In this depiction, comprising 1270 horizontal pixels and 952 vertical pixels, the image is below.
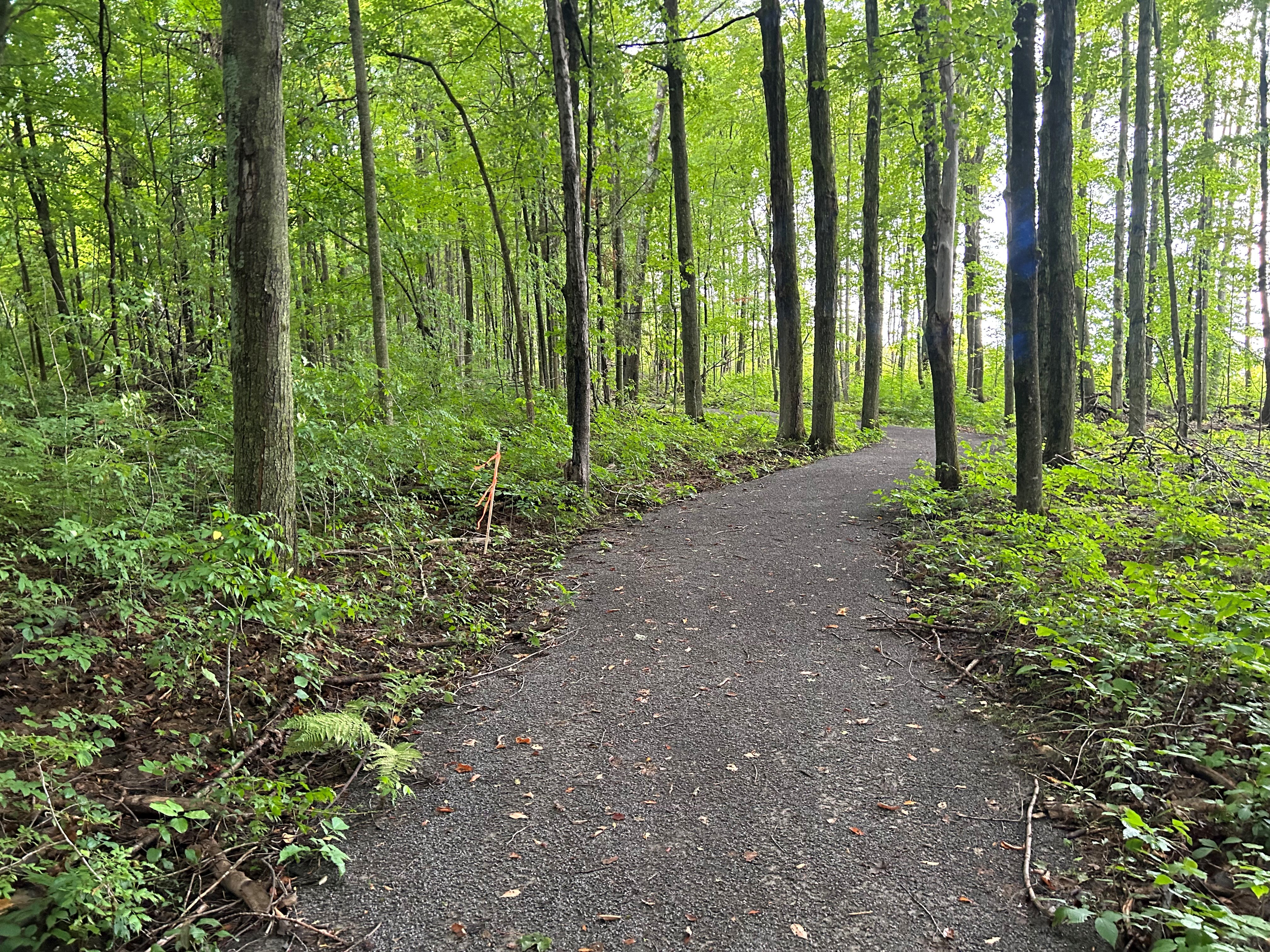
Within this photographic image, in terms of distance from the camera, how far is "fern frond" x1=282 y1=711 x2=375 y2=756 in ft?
10.9

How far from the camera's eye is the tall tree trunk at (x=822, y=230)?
11.8 metres

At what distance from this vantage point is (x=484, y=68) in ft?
45.5

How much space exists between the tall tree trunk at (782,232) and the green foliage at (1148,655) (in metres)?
5.49

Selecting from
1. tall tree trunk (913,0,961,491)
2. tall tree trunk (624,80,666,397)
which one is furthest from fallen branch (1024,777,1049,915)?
tall tree trunk (624,80,666,397)

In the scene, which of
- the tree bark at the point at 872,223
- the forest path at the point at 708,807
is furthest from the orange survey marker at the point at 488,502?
the tree bark at the point at 872,223

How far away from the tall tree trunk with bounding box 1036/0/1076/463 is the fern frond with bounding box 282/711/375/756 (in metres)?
8.79

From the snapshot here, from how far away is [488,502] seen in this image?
7891 millimetres

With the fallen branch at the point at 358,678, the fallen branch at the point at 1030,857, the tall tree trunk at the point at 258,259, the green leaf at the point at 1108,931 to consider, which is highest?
the tall tree trunk at the point at 258,259

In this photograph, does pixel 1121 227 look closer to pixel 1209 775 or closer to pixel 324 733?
pixel 1209 775

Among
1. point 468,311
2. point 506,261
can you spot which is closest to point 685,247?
point 506,261

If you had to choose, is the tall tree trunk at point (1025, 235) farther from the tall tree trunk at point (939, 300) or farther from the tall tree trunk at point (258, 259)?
the tall tree trunk at point (258, 259)

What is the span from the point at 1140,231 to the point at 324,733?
15.7 m

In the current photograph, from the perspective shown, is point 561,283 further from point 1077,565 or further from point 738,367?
point 738,367

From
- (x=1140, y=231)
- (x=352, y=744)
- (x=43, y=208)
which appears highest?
(x=43, y=208)
